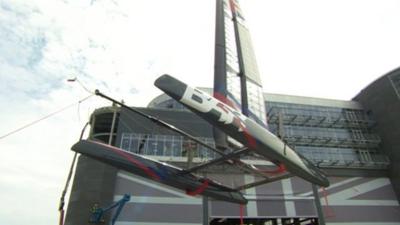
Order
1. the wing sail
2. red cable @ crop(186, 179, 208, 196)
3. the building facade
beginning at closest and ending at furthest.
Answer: the wing sail, red cable @ crop(186, 179, 208, 196), the building facade

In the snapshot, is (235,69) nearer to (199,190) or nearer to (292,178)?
(199,190)

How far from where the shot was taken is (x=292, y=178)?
32.5 meters

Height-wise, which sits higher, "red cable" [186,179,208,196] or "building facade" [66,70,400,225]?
"building facade" [66,70,400,225]

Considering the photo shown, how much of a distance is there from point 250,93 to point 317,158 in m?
30.0

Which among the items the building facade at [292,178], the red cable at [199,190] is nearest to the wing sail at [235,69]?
the red cable at [199,190]

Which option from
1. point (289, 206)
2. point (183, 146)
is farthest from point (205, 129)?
point (289, 206)

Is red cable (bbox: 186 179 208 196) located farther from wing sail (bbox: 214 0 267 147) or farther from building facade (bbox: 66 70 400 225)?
building facade (bbox: 66 70 400 225)

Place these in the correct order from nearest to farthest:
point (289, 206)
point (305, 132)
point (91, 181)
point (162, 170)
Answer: point (162, 170) → point (91, 181) → point (289, 206) → point (305, 132)

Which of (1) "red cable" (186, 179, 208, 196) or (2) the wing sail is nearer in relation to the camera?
(2) the wing sail

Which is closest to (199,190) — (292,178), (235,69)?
(235,69)

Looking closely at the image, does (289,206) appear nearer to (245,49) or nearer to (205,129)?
(205,129)

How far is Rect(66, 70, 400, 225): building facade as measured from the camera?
28.1 m

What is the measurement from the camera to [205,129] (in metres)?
34.1

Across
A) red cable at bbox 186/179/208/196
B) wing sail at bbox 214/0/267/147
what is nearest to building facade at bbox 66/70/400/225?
red cable at bbox 186/179/208/196
